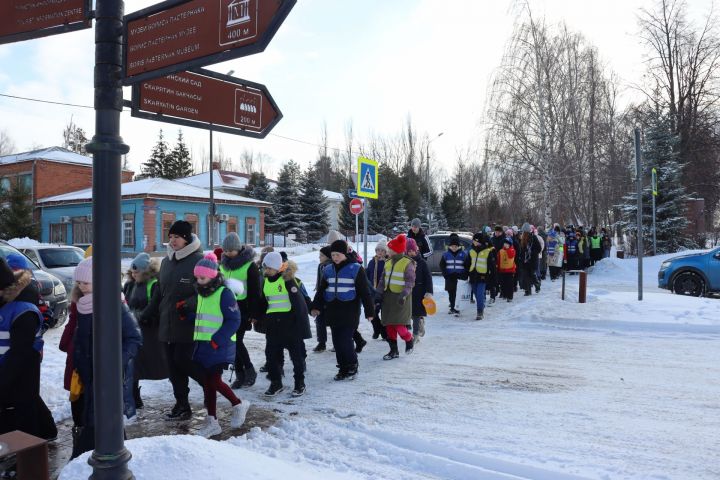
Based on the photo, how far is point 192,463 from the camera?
3285 millimetres

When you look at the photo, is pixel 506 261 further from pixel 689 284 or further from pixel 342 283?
pixel 342 283

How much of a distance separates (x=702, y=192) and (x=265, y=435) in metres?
36.3

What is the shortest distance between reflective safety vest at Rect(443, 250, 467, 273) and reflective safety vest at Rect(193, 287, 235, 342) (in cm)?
735

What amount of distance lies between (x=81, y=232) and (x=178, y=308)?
3873 centimetres

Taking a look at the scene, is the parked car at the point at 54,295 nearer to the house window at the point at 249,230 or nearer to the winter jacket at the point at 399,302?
the winter jacket at the point at 399,302

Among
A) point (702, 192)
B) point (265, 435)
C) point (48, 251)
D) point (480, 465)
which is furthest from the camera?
point (702, 192)

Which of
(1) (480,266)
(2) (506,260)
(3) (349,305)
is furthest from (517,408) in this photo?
(2) (506,260)

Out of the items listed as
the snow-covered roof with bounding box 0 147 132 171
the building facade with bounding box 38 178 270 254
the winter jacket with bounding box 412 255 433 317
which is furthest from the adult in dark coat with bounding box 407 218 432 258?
the snow-covered roof with bounding box 0 147 132 171

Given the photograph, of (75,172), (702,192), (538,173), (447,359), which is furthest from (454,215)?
(447,359)

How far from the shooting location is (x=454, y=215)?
184 ft

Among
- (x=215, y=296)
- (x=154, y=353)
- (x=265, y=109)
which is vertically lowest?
(x=154, y=353)

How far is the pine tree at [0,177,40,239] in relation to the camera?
1371 inches

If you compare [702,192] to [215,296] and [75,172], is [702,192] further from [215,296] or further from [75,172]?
[75,172]

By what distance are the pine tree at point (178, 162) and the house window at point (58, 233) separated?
78.6ft
